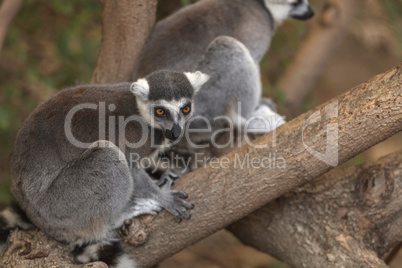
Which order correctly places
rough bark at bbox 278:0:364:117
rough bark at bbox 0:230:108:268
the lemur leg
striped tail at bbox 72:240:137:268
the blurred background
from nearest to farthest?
rough bark at bbox 0:230:108:268 < striped tail at bbox 72:240:137:268 < the lemur leg < the blurred background < rough bark at bbox 278:0:364:117

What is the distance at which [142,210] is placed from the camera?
159 inches

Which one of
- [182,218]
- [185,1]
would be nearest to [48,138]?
[182,218]

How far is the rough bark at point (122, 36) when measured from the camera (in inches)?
198

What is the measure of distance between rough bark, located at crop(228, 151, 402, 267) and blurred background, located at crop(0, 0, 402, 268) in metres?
0.89

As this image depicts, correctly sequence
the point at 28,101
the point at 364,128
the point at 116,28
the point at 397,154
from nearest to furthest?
the point at 364,128, the point at 397,154, the point at 116,28, the point at 28,101

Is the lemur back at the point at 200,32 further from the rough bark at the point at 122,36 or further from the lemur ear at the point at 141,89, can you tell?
the lemur ear at the point at 141,89

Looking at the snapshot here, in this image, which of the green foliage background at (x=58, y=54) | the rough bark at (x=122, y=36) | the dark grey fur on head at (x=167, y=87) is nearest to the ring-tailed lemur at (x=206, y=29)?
the rough bark at (x=122, y=36)

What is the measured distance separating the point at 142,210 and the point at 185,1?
299cm

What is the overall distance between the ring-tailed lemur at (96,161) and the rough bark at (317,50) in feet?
10.4

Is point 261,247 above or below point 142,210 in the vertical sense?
below

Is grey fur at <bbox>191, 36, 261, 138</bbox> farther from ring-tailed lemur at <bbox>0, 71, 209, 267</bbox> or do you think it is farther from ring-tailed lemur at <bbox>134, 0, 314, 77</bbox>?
ring-tailed lemur at <bbox>0, 71, 209, 267</bbox>

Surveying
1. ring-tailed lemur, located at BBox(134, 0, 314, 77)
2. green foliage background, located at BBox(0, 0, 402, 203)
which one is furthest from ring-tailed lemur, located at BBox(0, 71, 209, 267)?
green foliage background, located at BBox(0, 0, 402, 203)

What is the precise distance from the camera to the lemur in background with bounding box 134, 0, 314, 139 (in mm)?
4992

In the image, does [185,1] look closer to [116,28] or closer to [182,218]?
[116,28]
